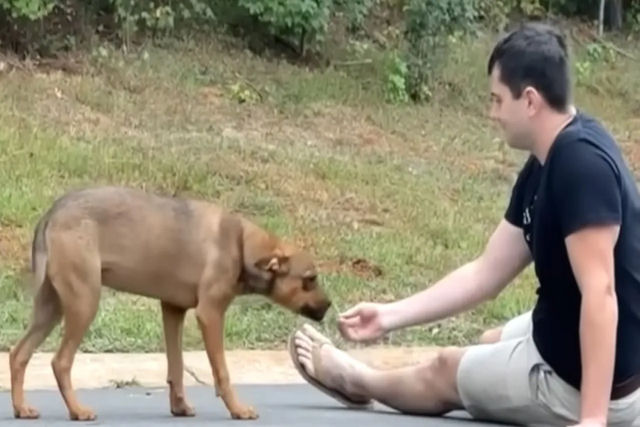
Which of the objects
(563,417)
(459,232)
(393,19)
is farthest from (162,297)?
(393,19)

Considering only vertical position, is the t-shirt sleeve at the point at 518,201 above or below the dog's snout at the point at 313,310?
above

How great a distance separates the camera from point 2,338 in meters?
7.75

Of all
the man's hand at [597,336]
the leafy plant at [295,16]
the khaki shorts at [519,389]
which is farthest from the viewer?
the leafy plant at [295,16]

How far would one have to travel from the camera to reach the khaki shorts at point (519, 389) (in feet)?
16.4

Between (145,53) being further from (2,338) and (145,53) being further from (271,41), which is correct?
(2,338)

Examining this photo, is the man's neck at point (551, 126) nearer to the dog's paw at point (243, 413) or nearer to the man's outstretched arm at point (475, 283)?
the man's outstretched arm at point (475, 283)

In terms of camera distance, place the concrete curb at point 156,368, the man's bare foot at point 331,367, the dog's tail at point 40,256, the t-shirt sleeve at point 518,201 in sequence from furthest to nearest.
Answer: the concrete curb at point 156,368 → the man's bare foot at point 331,367 → the dog's tail at point 40,256 → the t-shirt sleeve at point 518,201

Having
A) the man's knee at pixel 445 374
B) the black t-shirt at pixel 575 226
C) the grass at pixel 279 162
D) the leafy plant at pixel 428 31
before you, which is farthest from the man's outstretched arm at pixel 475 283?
the leafy plant at pixel 428 31

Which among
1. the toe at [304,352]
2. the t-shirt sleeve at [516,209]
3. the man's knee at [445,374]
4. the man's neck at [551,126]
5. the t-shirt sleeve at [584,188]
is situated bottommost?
the toe at [304,352]

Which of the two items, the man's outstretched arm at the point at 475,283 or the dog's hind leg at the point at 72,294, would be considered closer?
the man's outstretched arm at the point at 475,283

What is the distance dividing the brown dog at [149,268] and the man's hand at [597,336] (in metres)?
1.73

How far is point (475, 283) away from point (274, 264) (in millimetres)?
922

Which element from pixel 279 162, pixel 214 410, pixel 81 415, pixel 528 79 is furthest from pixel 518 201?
pixel 279 162

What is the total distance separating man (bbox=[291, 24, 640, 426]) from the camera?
455 centimetres
